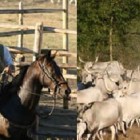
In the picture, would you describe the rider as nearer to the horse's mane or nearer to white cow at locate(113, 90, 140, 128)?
the horse's mane

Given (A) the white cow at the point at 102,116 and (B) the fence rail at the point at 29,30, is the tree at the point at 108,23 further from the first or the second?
(B) the fence rail at the point at 29,30

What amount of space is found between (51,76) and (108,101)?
1.84 feet

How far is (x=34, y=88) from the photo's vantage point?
2.28m

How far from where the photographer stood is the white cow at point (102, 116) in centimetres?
158

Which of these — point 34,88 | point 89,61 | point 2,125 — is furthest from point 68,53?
point 89,61

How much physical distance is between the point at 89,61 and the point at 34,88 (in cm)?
66

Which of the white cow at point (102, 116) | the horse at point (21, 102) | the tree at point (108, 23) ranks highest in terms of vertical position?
the tree at point (108, 23)

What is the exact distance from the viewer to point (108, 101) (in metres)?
1.63

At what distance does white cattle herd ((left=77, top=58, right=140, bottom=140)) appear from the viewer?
1597mm

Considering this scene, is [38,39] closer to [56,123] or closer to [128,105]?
[56,123]

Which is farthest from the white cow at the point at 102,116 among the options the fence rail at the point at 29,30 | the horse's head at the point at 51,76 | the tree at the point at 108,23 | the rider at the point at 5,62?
the fence rail at the point at 29,30

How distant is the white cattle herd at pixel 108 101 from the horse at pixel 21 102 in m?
0.56

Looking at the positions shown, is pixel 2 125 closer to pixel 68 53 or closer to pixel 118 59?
pixel 68 53

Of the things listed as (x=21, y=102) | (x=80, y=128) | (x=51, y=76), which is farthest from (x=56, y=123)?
(x=80, y=128)
